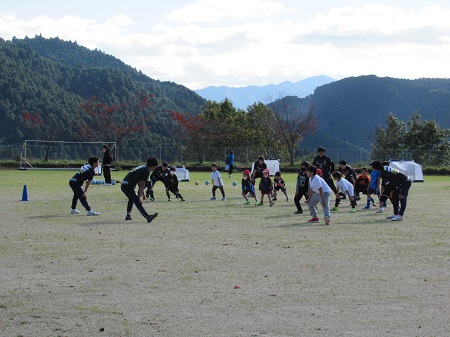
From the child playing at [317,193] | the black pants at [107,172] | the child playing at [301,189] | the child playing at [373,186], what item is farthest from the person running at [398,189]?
the black pants at [107,172]

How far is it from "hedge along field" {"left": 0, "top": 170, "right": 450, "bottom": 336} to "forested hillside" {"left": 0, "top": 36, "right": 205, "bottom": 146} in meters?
66.6

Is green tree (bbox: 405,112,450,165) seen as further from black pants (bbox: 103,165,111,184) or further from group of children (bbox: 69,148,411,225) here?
group of children (bbox: 69,148,411,225)

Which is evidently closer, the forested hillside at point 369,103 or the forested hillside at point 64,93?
the forested hillside at point 64,93

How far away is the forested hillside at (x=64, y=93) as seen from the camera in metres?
83.6

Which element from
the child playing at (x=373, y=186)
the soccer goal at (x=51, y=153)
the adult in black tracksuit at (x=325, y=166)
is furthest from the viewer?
the soccer goal at (x=51, y=153)

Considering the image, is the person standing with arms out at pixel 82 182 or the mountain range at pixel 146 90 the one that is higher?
the mountain range at pixel 146 90

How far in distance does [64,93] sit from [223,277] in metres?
90.6

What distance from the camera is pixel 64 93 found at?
9625 centimetres

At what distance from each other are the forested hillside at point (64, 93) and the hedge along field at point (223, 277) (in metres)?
66.6

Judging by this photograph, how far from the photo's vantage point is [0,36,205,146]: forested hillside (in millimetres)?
83562

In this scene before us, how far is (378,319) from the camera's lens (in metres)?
6.81

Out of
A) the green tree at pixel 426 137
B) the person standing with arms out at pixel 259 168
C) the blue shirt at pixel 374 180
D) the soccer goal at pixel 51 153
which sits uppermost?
the green tree at pixel 426 137

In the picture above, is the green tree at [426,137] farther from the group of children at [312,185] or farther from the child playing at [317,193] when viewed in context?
the child playing at [317,193]

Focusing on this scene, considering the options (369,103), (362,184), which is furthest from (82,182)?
(369,103)
